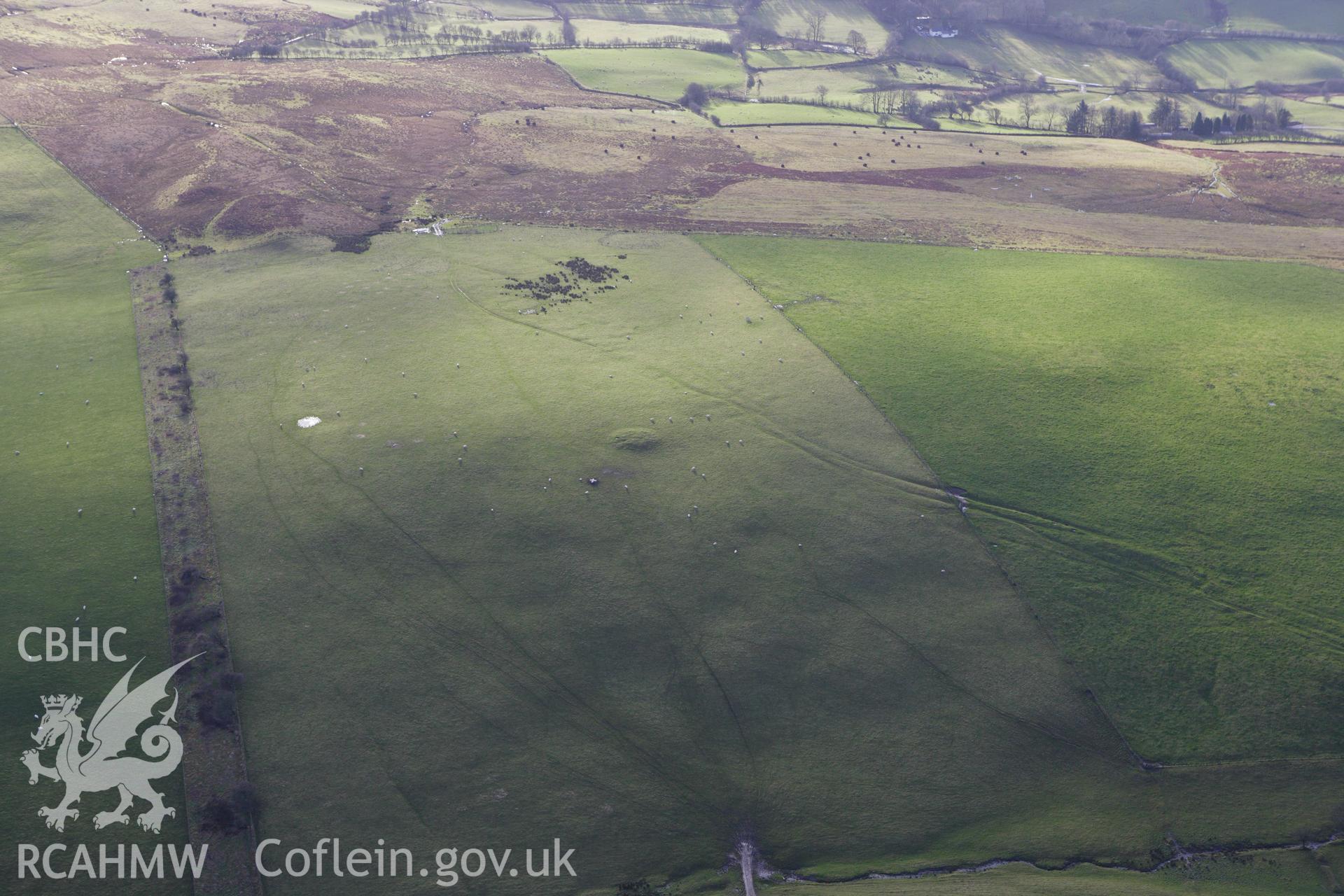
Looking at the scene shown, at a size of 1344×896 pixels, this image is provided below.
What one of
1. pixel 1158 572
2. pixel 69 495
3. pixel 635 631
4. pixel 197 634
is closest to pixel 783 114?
pixel 1158 572

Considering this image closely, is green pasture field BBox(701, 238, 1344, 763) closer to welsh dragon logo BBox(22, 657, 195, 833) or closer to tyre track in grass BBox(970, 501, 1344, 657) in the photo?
tyre track in grass BBox(970, 501, 1344, 657)

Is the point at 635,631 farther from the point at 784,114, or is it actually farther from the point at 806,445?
the point at 784,114

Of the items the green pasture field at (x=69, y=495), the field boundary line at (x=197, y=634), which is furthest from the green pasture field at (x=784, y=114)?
the field boundary line at (x=197, y=634)

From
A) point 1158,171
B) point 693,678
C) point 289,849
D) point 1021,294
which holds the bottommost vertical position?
point 289,849

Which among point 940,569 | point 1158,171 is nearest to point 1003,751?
point 940,569

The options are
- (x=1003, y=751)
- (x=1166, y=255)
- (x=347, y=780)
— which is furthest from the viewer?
(x=1166, y=255)

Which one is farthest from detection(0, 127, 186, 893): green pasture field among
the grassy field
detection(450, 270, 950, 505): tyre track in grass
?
the grassy field

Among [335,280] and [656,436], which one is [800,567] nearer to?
[656,436]

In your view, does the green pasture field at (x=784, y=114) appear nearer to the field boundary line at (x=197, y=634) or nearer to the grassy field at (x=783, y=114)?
the grassy field at (x=783, y=114)
